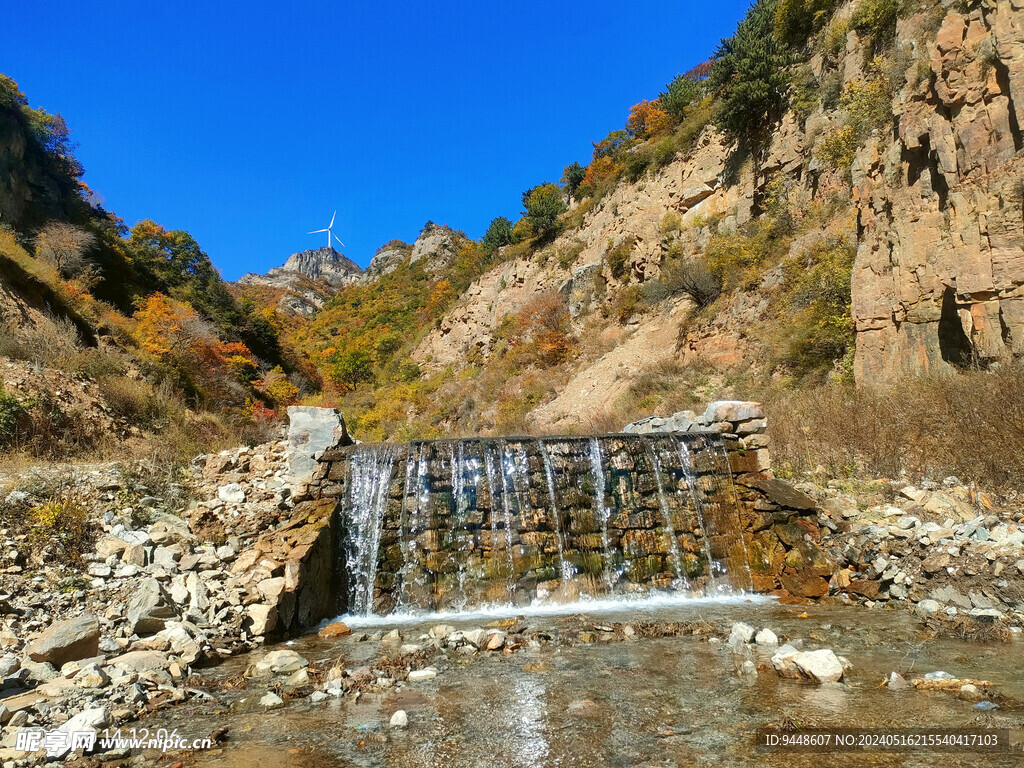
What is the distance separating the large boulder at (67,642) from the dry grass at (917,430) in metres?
8.91

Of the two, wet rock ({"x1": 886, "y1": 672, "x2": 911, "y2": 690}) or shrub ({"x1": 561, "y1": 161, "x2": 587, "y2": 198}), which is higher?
shrub ({"x1": 561, "y1": 161, "x2": 587, "y2": 198})

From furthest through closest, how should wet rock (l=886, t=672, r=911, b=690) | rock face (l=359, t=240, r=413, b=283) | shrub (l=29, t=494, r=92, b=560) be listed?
rock face (l=359, t=240, r=413, b=283) → shrub (l=29, t=494, r=92, b=560) → wet rock (l=886, t=672, r=911, b=690)

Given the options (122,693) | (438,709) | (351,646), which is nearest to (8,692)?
(122,693)

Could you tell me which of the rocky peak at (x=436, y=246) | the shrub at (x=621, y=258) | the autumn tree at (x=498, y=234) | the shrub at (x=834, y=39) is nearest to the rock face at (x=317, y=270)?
the rocky peak at (x=436, y=246)

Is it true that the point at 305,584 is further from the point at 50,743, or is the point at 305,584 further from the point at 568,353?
the point at 568,353

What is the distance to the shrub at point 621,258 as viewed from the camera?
22.1m

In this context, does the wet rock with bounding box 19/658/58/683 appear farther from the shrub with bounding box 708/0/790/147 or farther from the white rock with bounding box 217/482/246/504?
the shrub with bounding box 708/0/790/147

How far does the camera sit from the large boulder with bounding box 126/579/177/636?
16.0ft

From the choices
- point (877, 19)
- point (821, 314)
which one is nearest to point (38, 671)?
point (821, 314)

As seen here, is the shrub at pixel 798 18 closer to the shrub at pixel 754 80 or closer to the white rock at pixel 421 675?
the shrub at pixel 754 80

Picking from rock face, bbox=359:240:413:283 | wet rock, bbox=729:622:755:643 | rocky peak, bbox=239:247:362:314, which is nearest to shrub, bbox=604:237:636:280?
wet rock, bbox=729:622:755:643

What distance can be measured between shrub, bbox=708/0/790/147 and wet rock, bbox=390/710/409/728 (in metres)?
21.3

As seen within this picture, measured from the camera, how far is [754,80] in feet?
64.1

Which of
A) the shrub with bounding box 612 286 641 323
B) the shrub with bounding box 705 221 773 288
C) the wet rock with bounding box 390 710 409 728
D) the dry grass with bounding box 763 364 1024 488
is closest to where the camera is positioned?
the wet rock with bounding box 390 710 409 728
